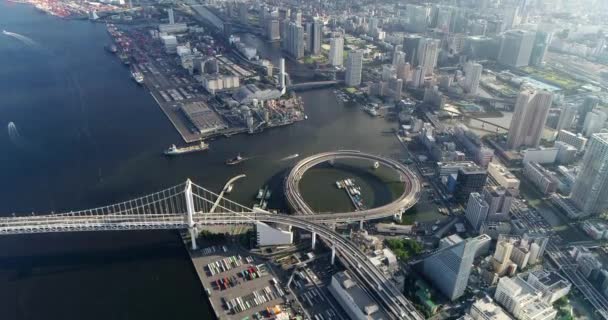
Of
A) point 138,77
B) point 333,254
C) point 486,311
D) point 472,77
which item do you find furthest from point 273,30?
point 486,311

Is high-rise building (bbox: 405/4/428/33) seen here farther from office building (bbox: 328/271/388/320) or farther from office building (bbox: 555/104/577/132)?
office building (bbox: 328/271/388/320)

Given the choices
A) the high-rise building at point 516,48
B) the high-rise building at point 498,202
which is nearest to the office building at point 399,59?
the high-rise building at point 516,48

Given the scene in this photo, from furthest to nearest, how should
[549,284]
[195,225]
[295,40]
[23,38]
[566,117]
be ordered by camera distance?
[23,38] → [295,40] → [566,117] → [195,225] → [549,284]

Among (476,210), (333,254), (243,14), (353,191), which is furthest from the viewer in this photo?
(243,14)

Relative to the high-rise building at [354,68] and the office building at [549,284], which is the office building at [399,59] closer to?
the high-rise building at [354,68]

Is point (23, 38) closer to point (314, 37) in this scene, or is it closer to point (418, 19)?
point (314, 37)

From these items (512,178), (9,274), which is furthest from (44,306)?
(512,178)
